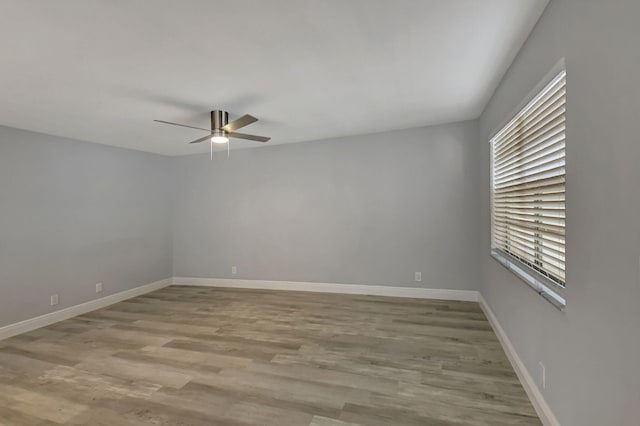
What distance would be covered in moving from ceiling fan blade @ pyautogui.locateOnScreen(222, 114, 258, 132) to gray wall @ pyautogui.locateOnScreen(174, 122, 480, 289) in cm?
198

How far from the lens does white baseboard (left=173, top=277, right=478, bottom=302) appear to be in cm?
422

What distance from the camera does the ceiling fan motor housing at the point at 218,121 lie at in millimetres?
3114

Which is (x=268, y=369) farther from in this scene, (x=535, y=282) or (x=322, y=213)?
(x=322, y=213)

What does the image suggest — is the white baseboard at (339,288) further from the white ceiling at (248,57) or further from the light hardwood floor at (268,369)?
the white ceiling at (248,57)

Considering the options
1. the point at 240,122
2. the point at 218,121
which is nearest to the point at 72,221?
the point at 218,121

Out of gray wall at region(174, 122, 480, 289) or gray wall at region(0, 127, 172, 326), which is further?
gray wall at region(174, 122, 480, 289)

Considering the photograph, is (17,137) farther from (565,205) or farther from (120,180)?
(565,205)

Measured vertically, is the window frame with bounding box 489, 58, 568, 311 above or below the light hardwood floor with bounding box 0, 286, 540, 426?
above

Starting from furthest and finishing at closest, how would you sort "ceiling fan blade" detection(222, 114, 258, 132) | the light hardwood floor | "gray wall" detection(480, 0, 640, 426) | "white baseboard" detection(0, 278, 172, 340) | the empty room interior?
"white baseboard" detection(0, 278, 172, 340), "ceiling fan blade" detection(222, 114, 258, 132), the light hardwood floor, the empty room interior, "gray wall" detection(480, 0, 640, 426)

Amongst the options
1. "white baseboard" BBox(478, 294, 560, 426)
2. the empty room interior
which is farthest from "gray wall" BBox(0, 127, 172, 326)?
"white baseboard" BBox(478, 294, 560, 426)

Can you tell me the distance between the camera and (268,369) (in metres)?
2.56

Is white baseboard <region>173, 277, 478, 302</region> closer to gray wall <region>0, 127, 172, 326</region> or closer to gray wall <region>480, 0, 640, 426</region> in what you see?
gray wall <region>0, 127, 172, 326</region>

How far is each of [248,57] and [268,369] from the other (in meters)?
2.47

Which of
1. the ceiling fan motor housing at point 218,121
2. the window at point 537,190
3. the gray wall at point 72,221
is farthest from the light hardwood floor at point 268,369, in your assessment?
the ceiling fan motor housing at point 218,121
